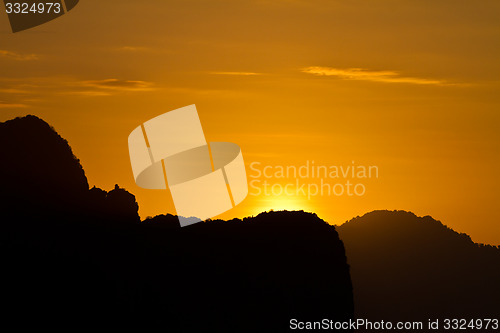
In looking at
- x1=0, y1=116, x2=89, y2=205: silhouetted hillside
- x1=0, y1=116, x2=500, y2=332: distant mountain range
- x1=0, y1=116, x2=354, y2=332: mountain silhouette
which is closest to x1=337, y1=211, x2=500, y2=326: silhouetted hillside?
x1=0, y1=116, x2=354, y2=332: mountain silhouette

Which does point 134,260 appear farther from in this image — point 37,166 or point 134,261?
point 37,166

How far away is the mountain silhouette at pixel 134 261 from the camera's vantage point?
42969 mm

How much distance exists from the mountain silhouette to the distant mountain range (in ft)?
0.18

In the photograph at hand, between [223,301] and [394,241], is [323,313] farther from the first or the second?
[394,241]

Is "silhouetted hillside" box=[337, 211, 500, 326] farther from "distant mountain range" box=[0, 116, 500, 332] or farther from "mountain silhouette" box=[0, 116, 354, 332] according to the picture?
"distant mountain range" box=[0, 116, 500, 332]

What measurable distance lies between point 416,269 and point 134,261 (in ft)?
288

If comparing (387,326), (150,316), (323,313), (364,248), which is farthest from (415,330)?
(150,316)

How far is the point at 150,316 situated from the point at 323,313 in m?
10.5

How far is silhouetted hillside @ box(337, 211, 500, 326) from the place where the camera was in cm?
Result: 11194

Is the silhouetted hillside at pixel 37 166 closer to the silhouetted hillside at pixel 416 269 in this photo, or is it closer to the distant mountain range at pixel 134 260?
the distant mountain range at pixel 134 260

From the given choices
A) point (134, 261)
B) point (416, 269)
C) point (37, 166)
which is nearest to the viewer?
point (134, 261)

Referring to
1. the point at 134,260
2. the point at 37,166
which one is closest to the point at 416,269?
the point at 134,260

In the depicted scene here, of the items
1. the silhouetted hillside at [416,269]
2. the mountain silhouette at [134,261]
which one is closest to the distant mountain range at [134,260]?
the mountain silhouette at [134,261]

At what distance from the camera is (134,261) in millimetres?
46906
